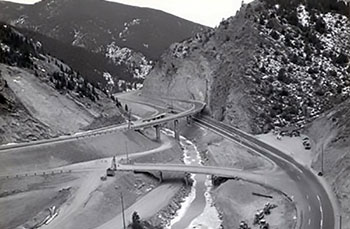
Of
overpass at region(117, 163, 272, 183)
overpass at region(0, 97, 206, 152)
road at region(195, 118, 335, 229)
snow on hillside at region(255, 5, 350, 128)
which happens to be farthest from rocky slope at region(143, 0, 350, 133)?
overpass at region(117, 163, 272, 183)

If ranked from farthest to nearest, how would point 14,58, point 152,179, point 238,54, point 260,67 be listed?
point 238,54 < point 260,67 < point 14,58 < point 152,179

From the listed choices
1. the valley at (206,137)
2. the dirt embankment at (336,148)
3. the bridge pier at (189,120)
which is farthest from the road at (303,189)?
the bridge pier at (189,120)

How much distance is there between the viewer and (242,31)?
108 m

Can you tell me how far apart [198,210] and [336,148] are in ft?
55.0

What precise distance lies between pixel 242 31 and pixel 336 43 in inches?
750

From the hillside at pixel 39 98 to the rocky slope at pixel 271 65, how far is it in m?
23.2

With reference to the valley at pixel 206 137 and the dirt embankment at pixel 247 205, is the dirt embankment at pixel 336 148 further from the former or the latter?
the dirt embankment at pixel 247 205

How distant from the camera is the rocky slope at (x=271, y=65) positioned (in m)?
86.6

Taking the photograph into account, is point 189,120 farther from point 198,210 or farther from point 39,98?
point 198,210

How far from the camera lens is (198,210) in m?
58.4

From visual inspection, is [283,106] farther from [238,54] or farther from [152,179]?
[152,179]

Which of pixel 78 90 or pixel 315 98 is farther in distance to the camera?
pixel 78 90

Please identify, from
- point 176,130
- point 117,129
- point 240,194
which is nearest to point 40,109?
point 117,129

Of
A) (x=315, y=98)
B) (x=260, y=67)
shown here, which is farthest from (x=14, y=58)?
(x=315, y=98)
